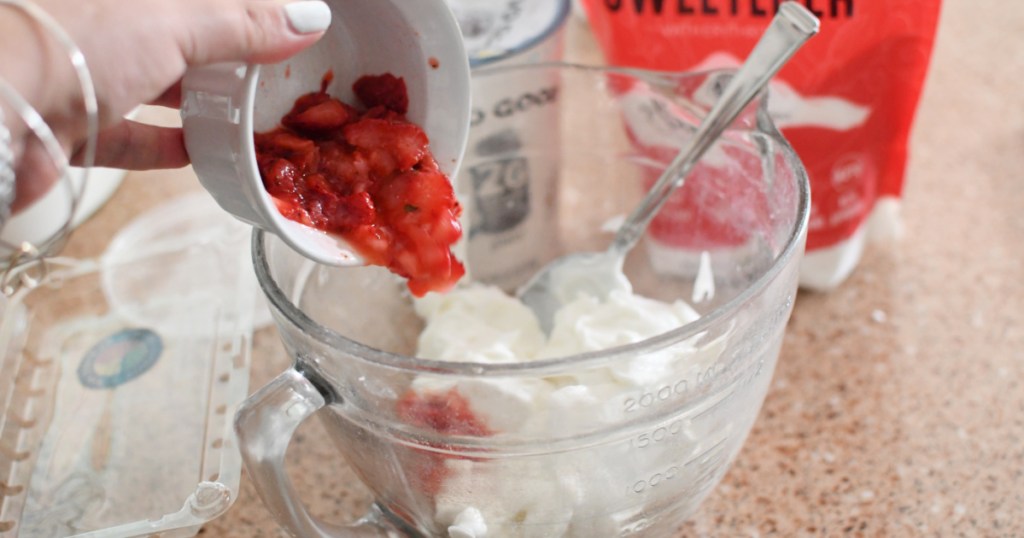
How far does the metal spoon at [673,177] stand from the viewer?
2.15 feet

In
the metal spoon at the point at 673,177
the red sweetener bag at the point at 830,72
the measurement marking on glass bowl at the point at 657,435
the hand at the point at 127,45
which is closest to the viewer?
the hand at the point at 127,45

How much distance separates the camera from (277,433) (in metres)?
0.50

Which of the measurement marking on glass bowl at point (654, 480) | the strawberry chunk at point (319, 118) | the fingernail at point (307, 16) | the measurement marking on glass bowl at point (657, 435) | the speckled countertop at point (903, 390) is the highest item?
the fingernail at point (307, 16)

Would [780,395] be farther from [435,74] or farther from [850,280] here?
[435,74]

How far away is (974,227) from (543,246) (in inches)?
16.0

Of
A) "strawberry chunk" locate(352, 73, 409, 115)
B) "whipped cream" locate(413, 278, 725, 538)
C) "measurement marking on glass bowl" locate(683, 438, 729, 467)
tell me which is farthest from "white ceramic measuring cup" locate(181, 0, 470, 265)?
"measurement marking on glass bowl" locate(683, 438, 729, 467)

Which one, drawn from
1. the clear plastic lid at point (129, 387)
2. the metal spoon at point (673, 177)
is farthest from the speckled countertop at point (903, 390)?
the metal spoon at point (673, 177)

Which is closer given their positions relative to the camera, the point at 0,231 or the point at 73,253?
the point at 0,231

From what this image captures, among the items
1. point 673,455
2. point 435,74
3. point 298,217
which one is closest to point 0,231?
point 298,217

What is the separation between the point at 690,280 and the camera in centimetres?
79

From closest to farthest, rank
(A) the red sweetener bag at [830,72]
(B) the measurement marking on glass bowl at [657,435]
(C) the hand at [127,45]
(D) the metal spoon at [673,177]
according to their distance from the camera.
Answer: (C) the hand at [127,45], (B) the measurement marking on glass bowl at [657,435], (D) the metal spoon at [673,177], (A) the red sweetener bag at [830,72]

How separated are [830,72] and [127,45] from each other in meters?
0.55

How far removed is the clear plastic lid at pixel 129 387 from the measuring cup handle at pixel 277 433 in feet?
0.30

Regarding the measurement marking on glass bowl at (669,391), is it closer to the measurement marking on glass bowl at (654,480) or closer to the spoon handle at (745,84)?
the measurement marking on glass bowl at (654,480)
